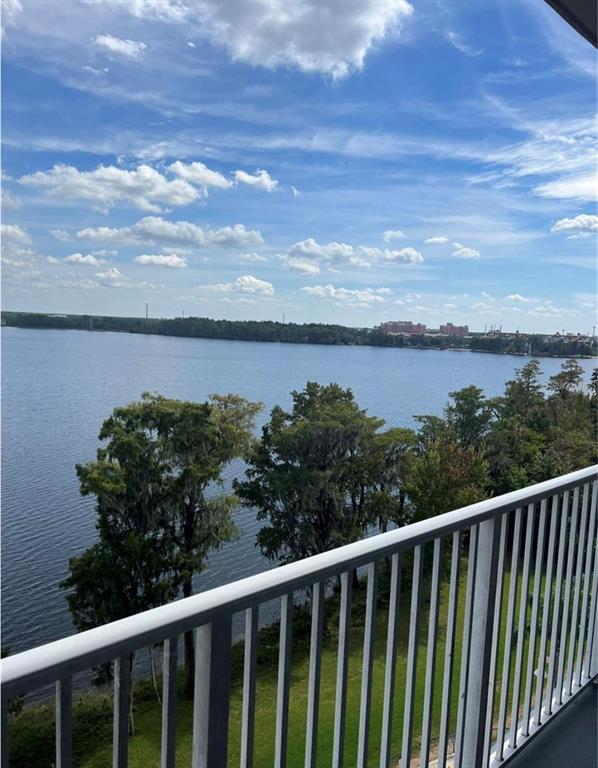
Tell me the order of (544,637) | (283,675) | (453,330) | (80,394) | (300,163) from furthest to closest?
(300,163) → (80,394) → (453,330) → (544,637) → (283,675)

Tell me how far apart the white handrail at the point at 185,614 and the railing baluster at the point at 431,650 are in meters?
0.08

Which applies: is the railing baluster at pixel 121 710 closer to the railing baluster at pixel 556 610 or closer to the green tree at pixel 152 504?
the railing baluster at pixel 556 610

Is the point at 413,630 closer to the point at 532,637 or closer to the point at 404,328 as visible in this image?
the point at 532,637

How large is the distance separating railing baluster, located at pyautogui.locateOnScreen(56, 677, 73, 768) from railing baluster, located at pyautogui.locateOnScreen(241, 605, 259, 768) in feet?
0.96

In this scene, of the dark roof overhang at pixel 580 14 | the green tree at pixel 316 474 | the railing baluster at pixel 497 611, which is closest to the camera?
the railing baluster at pixel 497 611

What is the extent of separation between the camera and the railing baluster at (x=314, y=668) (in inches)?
44.1

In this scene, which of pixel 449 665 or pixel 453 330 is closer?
pixel 449 665

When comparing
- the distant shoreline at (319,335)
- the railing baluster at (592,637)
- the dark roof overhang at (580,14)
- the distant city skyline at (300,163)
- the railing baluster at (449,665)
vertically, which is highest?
the distant city skyline at (300,163)

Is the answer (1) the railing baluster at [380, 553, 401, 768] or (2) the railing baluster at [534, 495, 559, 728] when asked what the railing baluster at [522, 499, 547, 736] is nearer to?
(2) the railing baluster at [534, 495, 559, 728]

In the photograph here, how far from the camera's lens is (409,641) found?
1.38 meters

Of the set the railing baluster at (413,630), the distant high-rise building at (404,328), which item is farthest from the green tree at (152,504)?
the railing baluster at (413,630)

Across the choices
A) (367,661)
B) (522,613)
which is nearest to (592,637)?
(522,613)

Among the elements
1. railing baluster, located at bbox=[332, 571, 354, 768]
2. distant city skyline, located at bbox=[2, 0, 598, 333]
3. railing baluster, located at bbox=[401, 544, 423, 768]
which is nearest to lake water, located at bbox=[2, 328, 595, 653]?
distant city skyline, located at bbox=[2, 0, 598, 333]

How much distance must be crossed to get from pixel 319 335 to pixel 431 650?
1301cm
